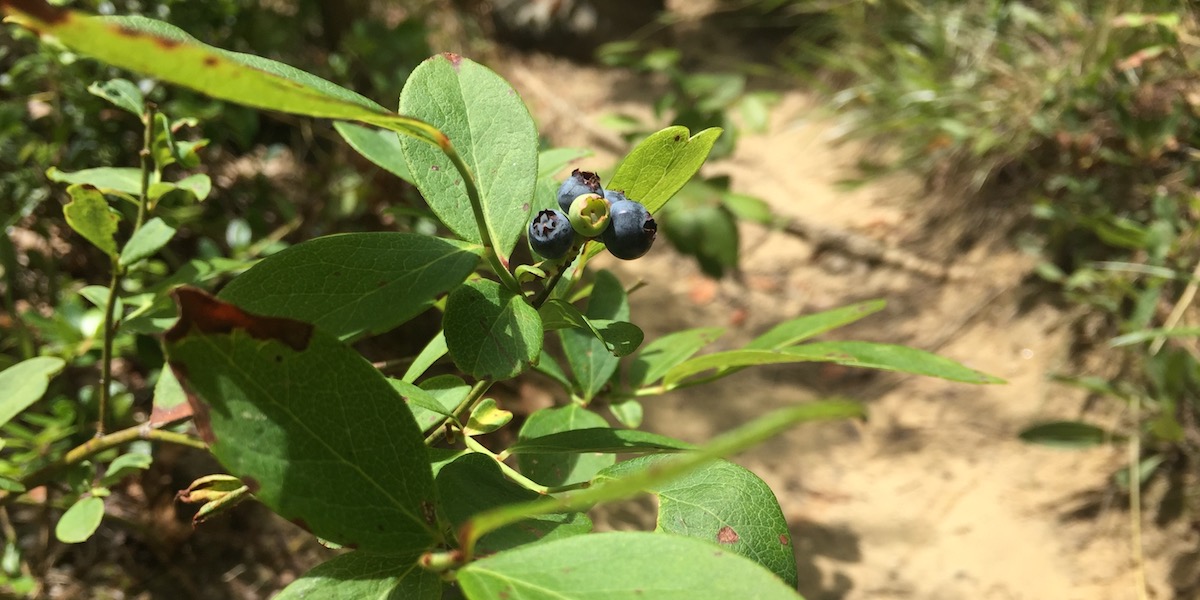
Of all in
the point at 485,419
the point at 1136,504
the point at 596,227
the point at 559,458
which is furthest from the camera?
the point at 1136,504

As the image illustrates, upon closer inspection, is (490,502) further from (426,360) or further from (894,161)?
(894,161)

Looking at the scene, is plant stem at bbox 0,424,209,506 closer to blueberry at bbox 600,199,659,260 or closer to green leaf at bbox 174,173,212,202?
green leaf at bbox 174,173,212,202

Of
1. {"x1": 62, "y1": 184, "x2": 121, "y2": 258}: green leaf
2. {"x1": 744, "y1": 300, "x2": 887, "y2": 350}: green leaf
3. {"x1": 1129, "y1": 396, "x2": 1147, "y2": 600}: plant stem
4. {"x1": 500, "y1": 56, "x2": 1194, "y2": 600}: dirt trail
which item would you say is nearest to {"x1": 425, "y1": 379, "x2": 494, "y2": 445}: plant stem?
{"x1": 744, "y1": 300, "x2": 887, "y2": 350}: green leaf

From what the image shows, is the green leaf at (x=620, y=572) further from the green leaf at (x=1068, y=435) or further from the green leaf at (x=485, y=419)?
the green leaf at (x=1068, y=435)

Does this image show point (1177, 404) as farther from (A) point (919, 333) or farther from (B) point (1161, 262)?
(A) point (919, 333)

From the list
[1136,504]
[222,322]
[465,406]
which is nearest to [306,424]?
[222,322]

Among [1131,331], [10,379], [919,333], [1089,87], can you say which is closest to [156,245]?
[10,379]
